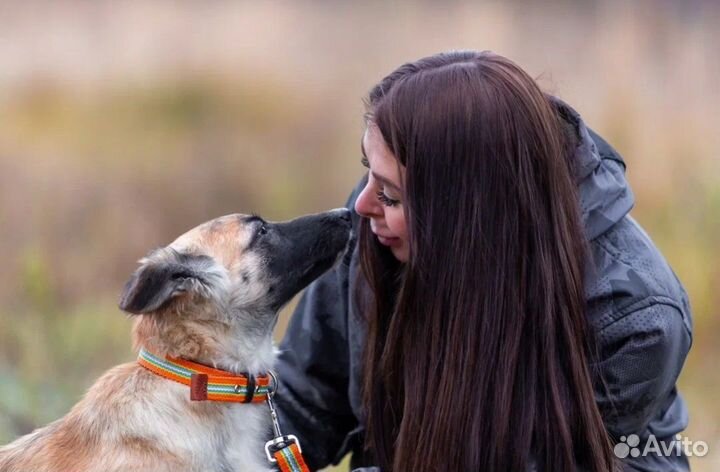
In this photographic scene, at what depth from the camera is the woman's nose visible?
2820 millimetres

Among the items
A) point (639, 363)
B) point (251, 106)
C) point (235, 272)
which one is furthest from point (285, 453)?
point (251, 106)

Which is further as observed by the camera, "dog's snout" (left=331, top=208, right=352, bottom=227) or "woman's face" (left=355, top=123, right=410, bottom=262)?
"dog's snout" (left=331, top=208, right=352, bottom=227)

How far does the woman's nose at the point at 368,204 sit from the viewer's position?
282cm

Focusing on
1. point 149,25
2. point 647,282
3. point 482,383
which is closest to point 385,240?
point 482,383

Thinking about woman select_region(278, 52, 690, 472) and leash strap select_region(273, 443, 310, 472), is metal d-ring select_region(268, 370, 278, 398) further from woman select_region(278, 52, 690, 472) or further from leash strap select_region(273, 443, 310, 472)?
woman select_region(278, 52, 690, 472)

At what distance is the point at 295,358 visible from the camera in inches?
129

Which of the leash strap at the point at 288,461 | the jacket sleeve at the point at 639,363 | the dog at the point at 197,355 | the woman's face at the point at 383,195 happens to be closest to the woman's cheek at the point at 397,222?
the woman's face at the point at 383,195

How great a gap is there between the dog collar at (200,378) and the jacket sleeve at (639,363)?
101cm

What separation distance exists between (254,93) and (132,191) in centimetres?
92

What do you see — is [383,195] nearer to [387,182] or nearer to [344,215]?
[387,182]

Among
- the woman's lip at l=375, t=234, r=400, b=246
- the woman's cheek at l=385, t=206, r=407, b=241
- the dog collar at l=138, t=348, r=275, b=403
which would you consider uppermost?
the woman's cheek at l=385, t=206, r=407, b=241

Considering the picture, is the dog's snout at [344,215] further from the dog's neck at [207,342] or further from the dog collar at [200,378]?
the dog collar at [200,378]

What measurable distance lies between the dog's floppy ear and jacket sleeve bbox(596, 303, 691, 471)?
119 centimetres

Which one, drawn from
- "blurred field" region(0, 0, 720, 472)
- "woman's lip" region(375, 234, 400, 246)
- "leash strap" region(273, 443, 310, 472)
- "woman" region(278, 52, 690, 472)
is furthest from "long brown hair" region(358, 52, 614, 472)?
"blurred field" region(0, 0, 720, 472)
